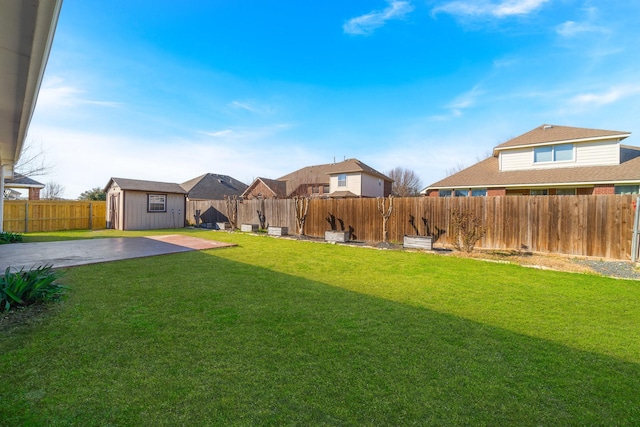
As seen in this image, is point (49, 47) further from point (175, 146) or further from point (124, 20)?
point (175, 146)

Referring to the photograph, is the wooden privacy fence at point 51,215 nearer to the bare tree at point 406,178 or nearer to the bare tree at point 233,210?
the bare tree at point 233,210

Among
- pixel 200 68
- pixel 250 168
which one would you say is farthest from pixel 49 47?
pixel 250 168

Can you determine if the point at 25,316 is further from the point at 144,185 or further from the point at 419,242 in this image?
the point at 144,185

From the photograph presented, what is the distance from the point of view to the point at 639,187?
12.5 m

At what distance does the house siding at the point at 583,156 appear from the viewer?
14023mm

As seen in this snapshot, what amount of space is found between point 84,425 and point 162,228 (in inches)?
765

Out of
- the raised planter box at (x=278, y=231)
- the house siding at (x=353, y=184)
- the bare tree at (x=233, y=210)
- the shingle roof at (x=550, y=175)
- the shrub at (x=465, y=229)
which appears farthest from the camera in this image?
the house siding at (x=353, y=184)

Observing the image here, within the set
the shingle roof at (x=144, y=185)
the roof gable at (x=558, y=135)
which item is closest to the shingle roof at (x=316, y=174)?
the roof gable at (x=558, y=135)

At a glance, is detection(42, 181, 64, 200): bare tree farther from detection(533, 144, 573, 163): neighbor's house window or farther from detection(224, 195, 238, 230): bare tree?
detection(533, 144, 573, 163): neighbor's house window

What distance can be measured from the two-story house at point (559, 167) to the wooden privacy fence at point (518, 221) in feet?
21.9

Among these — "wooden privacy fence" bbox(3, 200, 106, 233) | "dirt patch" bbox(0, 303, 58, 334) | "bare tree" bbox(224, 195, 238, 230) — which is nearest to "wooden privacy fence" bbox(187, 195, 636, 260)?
"bare tree" bbox(224, 195, 238, 230)

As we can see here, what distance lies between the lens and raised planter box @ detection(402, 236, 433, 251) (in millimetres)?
9812

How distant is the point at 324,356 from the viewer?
106 inches

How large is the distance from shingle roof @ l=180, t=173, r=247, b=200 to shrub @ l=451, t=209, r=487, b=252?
26.6 meters
